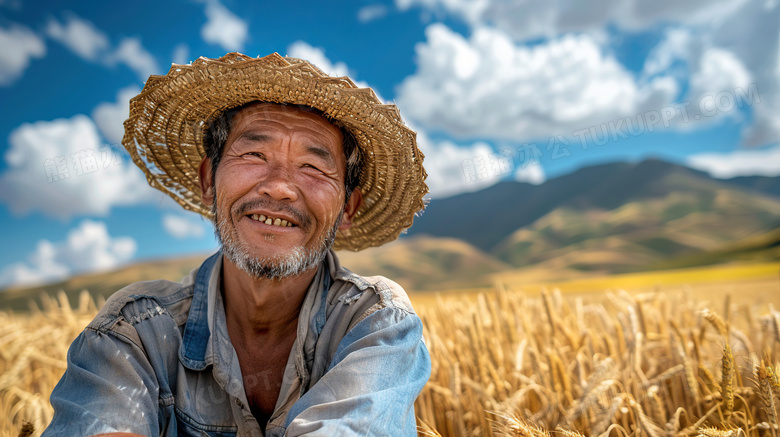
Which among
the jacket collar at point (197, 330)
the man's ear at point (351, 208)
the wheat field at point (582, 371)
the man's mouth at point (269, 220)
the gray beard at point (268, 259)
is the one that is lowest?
the wheat field at point (582, 371)

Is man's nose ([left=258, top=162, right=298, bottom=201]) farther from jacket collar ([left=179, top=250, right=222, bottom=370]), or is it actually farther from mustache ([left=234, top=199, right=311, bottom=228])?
jacket collar ([left=179, top=250, right=222, bottom=370])

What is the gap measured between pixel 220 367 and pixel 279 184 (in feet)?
2.66

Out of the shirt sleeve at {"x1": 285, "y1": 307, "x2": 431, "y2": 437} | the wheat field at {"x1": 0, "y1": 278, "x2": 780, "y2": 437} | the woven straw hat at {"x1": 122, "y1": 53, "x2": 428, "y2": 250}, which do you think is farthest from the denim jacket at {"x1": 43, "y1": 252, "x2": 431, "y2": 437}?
the woven straw hat at {"x1": 122, "y1": 53, "x2": 428, "y2": 250}

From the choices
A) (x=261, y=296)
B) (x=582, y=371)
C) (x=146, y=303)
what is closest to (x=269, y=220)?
(x=261, y=296)

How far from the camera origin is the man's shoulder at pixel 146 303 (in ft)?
5.96

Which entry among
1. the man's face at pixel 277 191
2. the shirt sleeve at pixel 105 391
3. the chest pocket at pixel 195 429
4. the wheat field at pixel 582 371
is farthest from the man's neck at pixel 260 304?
the wheat field at pixel 582 371

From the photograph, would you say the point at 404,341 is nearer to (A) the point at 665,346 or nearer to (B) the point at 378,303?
(B) the point at 378,303

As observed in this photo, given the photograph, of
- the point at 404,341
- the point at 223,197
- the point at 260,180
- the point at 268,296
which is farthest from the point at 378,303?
the point at 223,197

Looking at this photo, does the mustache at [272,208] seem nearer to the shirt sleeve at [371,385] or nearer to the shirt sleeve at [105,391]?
the shirt sleeve at [371,385]

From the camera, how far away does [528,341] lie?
2982 millimetres

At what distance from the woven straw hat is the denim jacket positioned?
0.56 metres

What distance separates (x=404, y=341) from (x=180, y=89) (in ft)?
5.08

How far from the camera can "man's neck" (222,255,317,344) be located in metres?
2.20

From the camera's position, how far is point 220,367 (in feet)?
6.42
